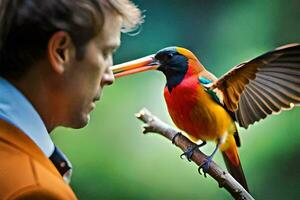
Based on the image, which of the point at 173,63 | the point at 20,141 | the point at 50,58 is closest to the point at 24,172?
the point at 20,141

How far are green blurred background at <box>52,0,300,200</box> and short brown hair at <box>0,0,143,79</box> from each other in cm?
54

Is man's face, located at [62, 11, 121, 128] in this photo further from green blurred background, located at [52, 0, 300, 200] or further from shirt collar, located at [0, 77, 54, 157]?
green blurred background, located at [52, 0, 300, 200]

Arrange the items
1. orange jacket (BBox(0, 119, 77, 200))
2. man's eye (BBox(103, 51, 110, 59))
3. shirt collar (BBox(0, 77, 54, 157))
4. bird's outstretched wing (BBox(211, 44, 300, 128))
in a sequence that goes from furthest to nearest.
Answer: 1. bird's outstretched wing (BBox(211, 44, 300, 128))
2. man's eye (BBox(103, 51, 110, 59))
3. shirt collar (BBox(0, 77, 54, 157))
4. orange jacket (BBox(0, 119, 77, 200))

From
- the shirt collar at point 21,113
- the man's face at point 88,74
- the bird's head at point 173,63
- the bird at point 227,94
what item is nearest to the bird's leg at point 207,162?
the bird at point 227,94

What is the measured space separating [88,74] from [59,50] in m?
0.07

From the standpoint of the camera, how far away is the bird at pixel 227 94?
1.35m

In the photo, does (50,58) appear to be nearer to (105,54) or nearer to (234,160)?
(105,54)

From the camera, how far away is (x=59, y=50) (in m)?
0.89

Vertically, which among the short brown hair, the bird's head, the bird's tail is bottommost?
the bird's tail

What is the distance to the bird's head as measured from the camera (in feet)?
4.52

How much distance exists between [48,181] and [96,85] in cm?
27

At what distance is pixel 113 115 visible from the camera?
1475 millimetres

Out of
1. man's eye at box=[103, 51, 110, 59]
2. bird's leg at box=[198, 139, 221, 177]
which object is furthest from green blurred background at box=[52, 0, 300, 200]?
man's eye at box=[103, 51, 110, 59]

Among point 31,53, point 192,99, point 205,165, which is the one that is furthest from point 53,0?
point 205,165
